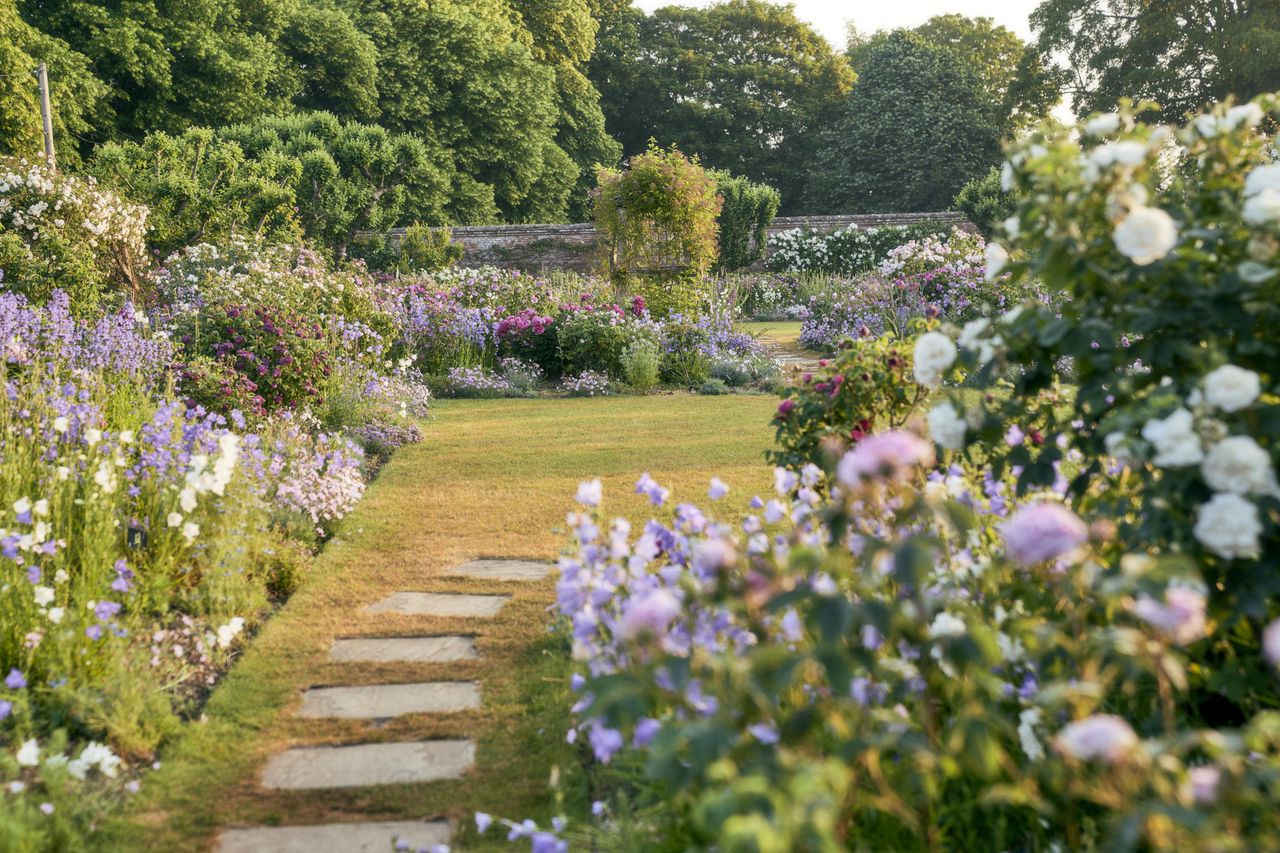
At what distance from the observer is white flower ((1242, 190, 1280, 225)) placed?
1.81 m

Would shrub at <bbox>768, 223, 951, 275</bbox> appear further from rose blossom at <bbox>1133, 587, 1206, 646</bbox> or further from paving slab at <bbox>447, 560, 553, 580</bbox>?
rose blossom at <bbox>1133, 587, 1206, 646</bbox>

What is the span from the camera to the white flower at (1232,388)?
61.1 inches

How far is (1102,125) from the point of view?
2.23m

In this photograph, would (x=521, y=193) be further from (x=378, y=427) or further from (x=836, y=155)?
(x=378, y=427)

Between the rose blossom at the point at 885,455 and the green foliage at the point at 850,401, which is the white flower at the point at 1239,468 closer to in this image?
→ the rose blossom at the point at 885,455

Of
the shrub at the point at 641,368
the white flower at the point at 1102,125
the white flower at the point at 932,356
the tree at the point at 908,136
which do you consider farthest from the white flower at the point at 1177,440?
the tree at the point at 908,136

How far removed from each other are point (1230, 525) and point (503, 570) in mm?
3283

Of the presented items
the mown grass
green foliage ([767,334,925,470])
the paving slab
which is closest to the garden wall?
the mown grass

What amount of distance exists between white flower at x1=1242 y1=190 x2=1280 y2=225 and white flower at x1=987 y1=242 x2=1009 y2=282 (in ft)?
1.92

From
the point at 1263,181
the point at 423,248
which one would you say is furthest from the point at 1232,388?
the point at 423,248

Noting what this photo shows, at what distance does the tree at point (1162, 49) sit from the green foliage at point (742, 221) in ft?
38.0

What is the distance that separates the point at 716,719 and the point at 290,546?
357 centimetres

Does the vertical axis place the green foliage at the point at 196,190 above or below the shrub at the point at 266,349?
above

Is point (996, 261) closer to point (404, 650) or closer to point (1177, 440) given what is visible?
point (1177, 440)
